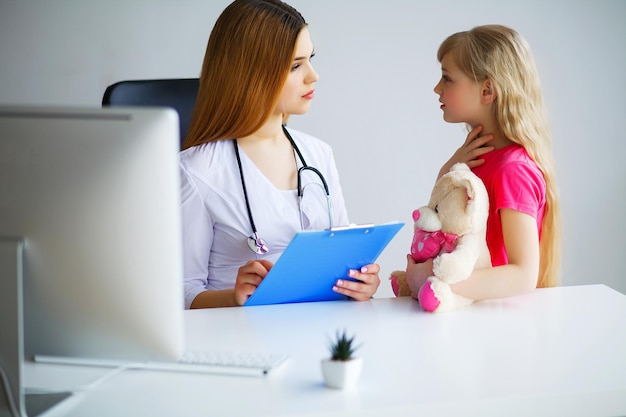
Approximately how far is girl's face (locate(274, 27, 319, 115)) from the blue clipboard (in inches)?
18.3

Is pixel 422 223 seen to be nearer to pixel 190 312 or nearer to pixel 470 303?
pixel 470 303

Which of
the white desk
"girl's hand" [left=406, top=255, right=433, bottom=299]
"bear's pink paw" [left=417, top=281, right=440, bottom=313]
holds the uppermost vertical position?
"girl's hand" [left=406, top=255, right=433, bottom=299]

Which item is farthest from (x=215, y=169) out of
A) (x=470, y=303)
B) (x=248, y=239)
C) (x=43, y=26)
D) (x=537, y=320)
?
(x=43, y=26)

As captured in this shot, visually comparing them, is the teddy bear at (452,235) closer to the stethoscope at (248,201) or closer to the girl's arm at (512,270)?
the girl's arm at (512,270)

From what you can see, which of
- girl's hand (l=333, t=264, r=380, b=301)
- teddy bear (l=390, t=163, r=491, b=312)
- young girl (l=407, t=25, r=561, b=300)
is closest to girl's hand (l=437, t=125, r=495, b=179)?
young girl (l=407, t=25, r=561, b=300)

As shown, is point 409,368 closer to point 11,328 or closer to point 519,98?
point 11,328

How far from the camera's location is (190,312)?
1.69 meters

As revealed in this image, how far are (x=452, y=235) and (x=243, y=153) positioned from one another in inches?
24.4

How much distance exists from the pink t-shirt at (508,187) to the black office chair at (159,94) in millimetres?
912

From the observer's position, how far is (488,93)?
6.23 ft

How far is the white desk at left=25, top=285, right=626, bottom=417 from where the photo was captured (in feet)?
3.75

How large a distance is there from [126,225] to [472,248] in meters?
0.83

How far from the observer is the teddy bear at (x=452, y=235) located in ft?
5.31

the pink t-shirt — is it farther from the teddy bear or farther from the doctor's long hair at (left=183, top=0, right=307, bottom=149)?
the doctor's long hair at (left=183, top=0, right=307, bottom=149)
